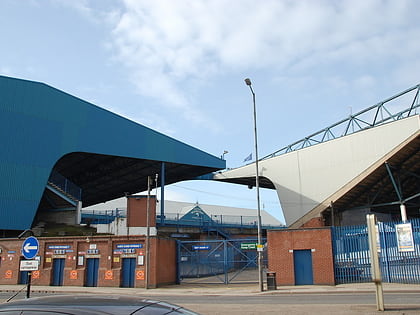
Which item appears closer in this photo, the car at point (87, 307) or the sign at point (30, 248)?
the car at point (87, 307)

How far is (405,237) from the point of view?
23.7m

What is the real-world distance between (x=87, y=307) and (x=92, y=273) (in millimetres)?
28349

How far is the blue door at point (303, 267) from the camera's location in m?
26.0

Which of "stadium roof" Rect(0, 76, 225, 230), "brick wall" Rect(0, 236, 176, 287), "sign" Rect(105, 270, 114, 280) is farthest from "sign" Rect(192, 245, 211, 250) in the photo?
"stadium roof" Rect(0, 76, 225, 230)

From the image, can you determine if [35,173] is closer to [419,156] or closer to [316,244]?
[316,244]

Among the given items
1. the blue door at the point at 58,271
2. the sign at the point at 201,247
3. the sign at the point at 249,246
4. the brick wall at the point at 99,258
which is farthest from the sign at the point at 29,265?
the sign at the point at 201,247

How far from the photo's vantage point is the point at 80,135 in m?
41.2

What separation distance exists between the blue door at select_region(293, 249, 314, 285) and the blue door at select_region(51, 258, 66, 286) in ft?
54.4

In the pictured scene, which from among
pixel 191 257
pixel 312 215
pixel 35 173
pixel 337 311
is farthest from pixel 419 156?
pixel 35 173

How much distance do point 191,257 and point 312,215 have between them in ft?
62.3

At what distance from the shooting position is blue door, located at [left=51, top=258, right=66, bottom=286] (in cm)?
3050

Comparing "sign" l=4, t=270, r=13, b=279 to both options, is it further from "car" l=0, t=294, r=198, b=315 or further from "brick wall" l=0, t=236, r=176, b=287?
"car" l=0, t=294, r=198, b=315

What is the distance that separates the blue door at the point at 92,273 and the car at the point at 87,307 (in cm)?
2762

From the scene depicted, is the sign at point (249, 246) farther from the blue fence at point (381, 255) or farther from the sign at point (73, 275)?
the sign at point (73, 275)
